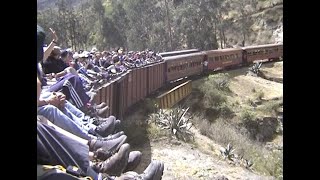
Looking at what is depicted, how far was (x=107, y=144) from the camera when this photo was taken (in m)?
2.17

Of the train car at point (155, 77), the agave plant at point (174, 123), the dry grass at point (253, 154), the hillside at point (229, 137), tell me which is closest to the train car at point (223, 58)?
the hillside at point (229, 137)

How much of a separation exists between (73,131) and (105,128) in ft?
1.97

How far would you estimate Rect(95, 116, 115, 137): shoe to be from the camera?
92.4 inches

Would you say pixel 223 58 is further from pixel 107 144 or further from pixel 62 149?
pixel 62 149

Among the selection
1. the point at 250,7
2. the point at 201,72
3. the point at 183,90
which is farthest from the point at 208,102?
the point at 250,7

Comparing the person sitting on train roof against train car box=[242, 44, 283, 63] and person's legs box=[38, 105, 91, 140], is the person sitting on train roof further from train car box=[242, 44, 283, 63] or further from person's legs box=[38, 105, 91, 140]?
train car box=[242, 44, 283, 63]

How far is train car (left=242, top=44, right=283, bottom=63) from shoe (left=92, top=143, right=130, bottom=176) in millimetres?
12429

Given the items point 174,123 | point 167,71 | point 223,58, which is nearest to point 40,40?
point 174,123

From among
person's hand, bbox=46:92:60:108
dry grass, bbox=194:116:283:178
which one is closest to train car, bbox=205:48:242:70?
dry grass, bbox=194:116:283:178

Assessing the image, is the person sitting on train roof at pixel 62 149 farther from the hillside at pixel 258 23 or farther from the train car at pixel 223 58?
the hillside at pixel 258 23

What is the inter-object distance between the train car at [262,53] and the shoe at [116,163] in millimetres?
12429
